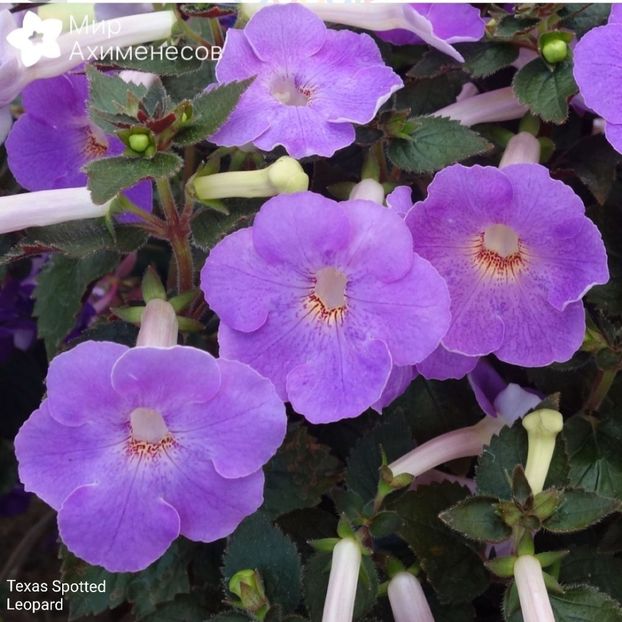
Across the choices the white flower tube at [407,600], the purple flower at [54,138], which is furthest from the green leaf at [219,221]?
the white flower tube at [407,600]

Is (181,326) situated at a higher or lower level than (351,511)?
higher

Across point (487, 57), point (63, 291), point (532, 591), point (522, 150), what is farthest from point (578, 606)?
point (63, 291)

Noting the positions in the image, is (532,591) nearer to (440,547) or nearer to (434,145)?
(440,547)

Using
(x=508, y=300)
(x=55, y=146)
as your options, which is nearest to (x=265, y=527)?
(x=508, y=300)

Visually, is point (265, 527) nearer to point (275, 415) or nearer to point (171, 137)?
point (275, 415)

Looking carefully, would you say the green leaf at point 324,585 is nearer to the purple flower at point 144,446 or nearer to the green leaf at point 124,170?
the purple flower at point 144,446
